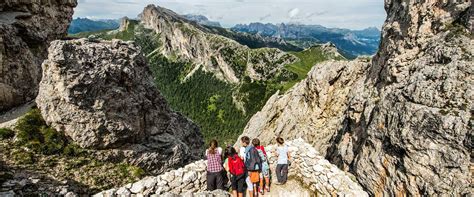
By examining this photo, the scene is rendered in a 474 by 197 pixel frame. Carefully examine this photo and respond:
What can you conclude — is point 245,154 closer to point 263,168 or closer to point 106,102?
point 263,168

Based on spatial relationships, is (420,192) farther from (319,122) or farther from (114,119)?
(319,122)

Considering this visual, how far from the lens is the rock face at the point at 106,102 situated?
112ft

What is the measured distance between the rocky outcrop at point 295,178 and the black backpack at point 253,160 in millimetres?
2217

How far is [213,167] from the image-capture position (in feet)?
59.9

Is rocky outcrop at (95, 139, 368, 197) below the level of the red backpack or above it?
below

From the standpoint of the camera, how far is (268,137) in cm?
6506

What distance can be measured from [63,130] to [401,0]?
3897 centimetres

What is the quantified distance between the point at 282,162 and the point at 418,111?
29.5ft

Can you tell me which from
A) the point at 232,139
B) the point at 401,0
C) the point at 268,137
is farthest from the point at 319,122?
the point at 232,139

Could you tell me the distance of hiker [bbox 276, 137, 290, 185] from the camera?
19422 mm

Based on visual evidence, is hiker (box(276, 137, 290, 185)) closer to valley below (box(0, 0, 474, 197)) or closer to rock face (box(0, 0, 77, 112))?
valley below (box(0, 0, 474, 197))

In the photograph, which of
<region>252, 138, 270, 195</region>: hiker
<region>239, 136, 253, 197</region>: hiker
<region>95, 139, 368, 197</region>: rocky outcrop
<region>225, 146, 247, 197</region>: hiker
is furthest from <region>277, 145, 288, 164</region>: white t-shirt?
<region>225, 146, 247, 197</region>: hiker

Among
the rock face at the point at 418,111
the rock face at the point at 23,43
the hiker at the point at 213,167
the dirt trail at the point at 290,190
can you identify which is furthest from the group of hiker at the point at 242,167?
the rock face at the point at 23,43

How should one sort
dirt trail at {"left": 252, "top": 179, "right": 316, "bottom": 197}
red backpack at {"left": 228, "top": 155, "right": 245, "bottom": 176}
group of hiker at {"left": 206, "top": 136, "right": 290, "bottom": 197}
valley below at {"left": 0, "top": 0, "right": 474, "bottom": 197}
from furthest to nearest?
1. dirt trail at {"left": 252, "top": 179, "right": 316, "bottom": 197}
2. group of hiker at {"left": 206, "top": 136, "right": 290, "bottom": 197}
3. red backpack at {"left": 228, "top": 155, "right": 245, "bottom": 176}
4. valley below at {"left": 0, "top": 0, "right": 474, "bottom": 197}
